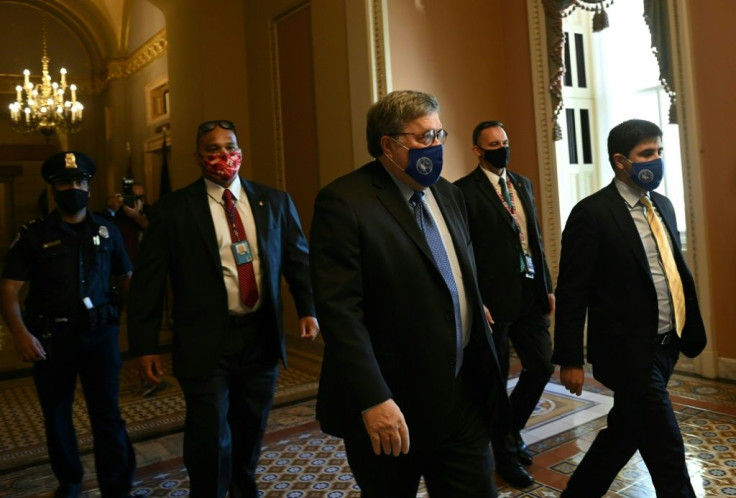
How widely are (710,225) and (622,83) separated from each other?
170cm

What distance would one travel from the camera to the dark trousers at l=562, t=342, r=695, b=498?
1979 millimetres

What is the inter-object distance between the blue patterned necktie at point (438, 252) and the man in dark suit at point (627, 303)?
0.70m

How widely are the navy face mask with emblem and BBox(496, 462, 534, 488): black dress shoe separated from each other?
1778 millimetres

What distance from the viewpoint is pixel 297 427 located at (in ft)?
13.3

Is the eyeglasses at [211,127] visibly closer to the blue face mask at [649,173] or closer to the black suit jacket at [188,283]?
the black suit jacket at [188,283]

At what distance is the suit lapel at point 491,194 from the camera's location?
315 centimetres

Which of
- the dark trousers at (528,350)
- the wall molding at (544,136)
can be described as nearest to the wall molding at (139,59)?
the wall molding at (544,136)

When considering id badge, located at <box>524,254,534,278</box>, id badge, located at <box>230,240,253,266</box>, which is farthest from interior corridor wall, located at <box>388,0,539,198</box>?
id badge, located at <box>230,240,253,266</box>

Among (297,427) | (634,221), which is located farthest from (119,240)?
(634,221)

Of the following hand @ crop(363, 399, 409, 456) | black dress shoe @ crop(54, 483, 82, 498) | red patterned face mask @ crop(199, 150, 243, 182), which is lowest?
black dress shoe @ crop(54, 483, 82, 498)

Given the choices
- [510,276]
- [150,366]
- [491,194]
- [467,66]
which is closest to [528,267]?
[510,276]

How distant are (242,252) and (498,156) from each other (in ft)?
4.69

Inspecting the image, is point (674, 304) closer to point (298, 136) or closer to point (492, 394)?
point (492, 394)

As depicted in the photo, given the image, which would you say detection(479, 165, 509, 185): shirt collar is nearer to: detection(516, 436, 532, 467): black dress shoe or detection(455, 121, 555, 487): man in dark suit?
detection(455, 121, 555, 487): man in dark suit
